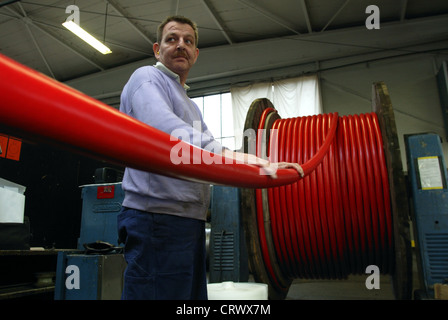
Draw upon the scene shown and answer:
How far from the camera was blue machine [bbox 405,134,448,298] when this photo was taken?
2256mm

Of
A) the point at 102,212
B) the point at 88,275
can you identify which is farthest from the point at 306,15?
the point at 88,275

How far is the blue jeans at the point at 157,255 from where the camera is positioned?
1.15 meters

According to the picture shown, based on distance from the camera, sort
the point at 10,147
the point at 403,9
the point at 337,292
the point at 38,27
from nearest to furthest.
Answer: the point at 10,147 → the point at 337,292 → the point at 403,9 → the point at 38,27

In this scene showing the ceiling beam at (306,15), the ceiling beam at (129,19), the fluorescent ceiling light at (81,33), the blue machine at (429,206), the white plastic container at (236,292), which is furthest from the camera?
the ceiling beam at (129,19)

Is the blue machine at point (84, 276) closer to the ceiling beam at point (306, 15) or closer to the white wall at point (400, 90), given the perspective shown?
the white wall at point (400, 90)

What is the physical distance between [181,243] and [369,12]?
8363mm

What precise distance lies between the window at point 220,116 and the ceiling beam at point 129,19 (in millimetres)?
2195

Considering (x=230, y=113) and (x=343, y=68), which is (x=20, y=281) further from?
(x=343, y=68)

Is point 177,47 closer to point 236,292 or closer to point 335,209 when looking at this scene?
point 236,292

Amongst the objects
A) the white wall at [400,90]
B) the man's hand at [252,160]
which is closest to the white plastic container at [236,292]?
the man's hand at [252,160]

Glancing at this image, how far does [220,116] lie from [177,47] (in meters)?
8.03

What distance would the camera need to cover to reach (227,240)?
2570mm
